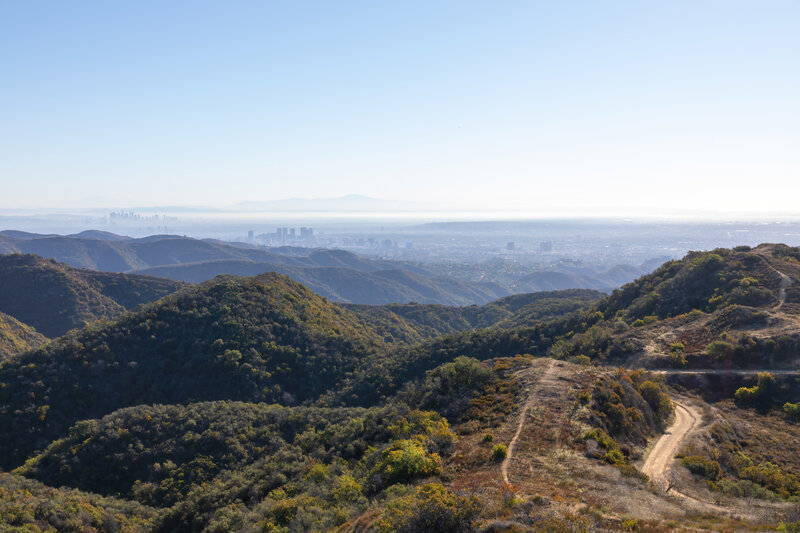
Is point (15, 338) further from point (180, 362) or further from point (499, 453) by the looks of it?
point (499, 453)

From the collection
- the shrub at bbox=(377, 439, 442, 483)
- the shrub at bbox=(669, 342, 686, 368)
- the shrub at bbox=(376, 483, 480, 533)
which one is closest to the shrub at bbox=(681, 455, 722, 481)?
the shrub at bbox=(377, 439, 442, 483)

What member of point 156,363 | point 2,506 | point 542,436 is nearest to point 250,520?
point 542,436

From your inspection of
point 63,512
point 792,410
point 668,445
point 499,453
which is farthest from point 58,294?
point 792,410

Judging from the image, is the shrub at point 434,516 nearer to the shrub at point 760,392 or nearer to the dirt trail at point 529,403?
the dirt trail at point 529,403

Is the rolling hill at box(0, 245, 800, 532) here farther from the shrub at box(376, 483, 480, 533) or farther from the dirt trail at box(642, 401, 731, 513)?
the dirt trail at box(642, 401, 731, 513)

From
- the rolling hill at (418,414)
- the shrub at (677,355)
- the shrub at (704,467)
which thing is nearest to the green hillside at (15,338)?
the rolling hill at (418,414)

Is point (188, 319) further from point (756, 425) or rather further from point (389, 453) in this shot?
point (756, 425)
